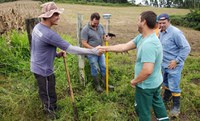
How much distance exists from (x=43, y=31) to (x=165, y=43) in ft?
6.90

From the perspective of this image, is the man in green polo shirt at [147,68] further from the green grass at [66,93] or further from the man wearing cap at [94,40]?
the man wearing cap at [94,40]

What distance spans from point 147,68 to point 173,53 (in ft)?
4.91

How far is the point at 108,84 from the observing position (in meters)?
5.60

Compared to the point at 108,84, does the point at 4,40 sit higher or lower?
higher

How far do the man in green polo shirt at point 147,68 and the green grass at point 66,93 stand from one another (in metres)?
0.91

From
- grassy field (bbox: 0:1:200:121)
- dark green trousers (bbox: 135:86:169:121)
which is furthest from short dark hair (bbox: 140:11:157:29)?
grassy field (bbox: 0:1:200:121)

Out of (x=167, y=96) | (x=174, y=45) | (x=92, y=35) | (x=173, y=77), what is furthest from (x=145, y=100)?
(x=92, y=35)

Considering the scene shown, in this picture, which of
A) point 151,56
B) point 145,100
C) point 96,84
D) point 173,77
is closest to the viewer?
point 151,56

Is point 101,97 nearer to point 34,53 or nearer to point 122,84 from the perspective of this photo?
point 122,84

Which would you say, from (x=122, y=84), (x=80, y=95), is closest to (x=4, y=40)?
(x=80, y=95)

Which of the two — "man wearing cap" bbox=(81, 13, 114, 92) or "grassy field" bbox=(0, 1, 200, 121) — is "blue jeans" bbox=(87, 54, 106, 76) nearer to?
"man wearing cap" bbox=(81, 13, 114, 92)

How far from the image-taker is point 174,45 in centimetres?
448

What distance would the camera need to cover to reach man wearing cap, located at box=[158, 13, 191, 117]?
14.4ft

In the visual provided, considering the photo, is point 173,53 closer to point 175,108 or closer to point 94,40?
point 175,108
